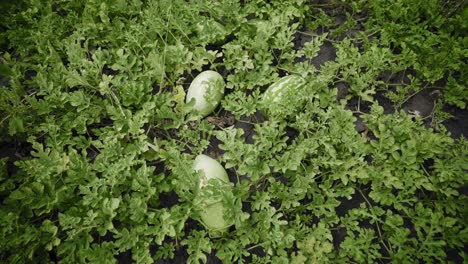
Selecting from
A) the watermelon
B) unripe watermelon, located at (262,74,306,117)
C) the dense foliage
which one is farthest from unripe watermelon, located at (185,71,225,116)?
the watermelon

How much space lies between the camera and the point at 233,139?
2.72 metres

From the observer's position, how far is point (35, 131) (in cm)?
292

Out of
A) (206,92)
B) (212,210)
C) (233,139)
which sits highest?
(206,92)

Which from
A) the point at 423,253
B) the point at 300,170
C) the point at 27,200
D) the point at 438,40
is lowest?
the point at 423,253

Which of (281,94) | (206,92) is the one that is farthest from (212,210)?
(281,94)

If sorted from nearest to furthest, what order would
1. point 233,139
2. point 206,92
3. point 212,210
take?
point 212,210
point 233,139
point 206,92

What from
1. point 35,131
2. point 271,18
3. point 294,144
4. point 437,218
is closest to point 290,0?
point 271,18

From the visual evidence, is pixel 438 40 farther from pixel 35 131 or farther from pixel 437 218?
pixel 35 131

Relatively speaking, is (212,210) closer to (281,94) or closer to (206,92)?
(206,92)

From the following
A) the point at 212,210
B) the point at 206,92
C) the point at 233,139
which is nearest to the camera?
the point at 212,210

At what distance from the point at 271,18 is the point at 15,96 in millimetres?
2433

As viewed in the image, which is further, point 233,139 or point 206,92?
point 206,92

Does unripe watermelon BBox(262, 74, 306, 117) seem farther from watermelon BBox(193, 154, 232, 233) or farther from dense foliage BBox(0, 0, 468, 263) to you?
watermelon BBox(193, 154, 232, 233)

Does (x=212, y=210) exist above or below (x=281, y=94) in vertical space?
below
